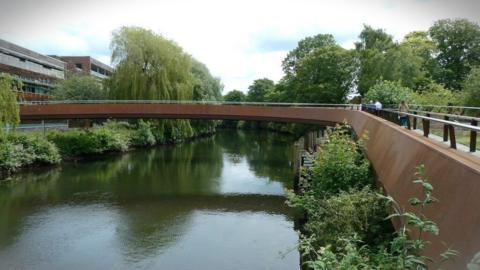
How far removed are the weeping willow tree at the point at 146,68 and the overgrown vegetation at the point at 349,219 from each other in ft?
98.0

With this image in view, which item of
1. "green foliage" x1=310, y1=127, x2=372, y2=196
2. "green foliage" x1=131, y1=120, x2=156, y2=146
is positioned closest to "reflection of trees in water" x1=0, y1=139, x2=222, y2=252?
"green foliage" x1=131, y1=120, x2=156, y2=146

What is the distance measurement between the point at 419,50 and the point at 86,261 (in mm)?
49878

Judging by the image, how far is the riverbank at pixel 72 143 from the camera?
97.0 ft

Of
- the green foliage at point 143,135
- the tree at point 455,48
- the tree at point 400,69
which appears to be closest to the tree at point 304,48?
the tree at point 455,48

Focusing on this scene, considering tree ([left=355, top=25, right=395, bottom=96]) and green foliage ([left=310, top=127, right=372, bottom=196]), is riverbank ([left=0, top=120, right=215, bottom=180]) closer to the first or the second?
green foliage ([left=310, top=127, right=372, bottom=196])

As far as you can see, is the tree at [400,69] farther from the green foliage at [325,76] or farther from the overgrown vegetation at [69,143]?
the overgrown vegetation at [69,143]

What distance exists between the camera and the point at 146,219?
18.9m

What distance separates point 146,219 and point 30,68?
182 feet

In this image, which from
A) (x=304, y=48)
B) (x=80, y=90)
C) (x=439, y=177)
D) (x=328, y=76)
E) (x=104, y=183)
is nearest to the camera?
(x=439, y=177)

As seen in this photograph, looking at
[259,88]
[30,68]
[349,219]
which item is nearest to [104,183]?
[349,219]

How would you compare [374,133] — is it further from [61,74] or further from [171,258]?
[61,74]

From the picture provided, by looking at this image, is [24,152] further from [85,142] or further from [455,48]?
[455,48]

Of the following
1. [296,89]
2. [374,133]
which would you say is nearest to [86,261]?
[374,133]

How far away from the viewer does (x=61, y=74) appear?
77.6 metres
